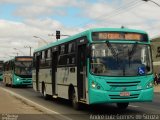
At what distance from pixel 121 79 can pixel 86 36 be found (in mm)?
2095

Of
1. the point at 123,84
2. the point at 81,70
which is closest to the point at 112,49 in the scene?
the point at 123,84

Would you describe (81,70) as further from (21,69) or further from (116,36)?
(21,69)

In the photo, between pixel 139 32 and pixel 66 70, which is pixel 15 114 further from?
pixel 139 32

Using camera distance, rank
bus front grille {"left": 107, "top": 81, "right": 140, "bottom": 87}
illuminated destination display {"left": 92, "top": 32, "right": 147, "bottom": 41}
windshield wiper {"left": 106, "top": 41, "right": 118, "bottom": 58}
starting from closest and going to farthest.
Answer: bus front grille {"left": 107, "top": 81, "right": 140, "bottom": 87} → windshield wiper {"left": 106, "top": 41, "right": 118, "bottom": 58} → illuminated destination display {"left": 92, "top": 32, "right": 147, "bottom": 41}

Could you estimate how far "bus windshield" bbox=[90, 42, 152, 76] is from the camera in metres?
15.5

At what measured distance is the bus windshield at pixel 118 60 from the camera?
15.5 meters

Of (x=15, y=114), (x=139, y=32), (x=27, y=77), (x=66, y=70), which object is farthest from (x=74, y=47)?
(x=27, y=77)

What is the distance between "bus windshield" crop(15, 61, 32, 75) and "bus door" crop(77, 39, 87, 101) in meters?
23.3

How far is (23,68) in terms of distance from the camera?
1588 inches

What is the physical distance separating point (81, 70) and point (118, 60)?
1.88 metres

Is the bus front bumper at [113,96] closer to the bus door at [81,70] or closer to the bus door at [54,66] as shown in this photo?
the bus door at [81,70]

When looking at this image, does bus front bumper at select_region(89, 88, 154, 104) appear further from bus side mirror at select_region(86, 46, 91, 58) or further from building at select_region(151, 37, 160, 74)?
building at select_region(151, 37, 160, 74)

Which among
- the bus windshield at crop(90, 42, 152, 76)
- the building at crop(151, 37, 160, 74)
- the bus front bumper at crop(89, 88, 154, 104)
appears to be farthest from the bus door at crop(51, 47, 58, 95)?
the building at crop(151, 37, 160, 74)

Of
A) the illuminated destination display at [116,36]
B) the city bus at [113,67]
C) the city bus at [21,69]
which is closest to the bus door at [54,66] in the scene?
the city bus at [113,67]
